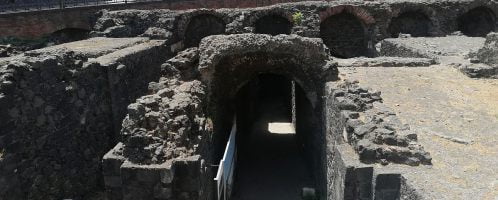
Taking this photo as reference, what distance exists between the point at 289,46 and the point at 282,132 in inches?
182

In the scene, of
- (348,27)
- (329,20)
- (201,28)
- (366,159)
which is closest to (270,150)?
Answer: (201,28)

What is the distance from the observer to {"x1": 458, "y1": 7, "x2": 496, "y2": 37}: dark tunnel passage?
15.1m

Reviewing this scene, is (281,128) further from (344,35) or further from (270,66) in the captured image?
(344,35)

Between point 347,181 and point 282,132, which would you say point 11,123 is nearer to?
point 347,181

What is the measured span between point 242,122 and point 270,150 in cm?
104

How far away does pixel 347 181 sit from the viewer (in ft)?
14.8

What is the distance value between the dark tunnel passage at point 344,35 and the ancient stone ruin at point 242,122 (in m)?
1.56

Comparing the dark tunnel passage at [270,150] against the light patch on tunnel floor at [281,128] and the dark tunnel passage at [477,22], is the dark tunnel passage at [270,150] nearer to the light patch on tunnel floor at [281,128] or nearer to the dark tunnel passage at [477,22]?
the light patch on tunnel floor at [281,128]

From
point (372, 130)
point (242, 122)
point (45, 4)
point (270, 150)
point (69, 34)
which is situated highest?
point (45, 4)

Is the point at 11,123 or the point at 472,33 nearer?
the point at 11,123

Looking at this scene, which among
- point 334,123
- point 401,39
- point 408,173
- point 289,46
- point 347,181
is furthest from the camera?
point 401,39

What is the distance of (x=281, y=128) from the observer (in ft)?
42.7

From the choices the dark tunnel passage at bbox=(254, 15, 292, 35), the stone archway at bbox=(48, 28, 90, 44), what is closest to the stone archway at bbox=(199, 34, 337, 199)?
the dark tunnel passage at bbox=(254, 15, 292, 35)

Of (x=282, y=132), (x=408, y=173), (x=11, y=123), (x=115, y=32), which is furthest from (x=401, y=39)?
(x=11, y=123)
